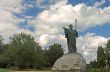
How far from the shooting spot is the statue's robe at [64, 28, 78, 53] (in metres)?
26.6

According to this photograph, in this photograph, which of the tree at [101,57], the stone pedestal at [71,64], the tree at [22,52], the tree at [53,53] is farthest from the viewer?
the tree at [53,53]

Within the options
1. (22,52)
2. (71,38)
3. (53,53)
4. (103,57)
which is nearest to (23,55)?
(22,52)

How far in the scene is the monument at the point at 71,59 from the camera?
2525 cm

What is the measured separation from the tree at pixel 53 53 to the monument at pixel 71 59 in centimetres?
→ 6751

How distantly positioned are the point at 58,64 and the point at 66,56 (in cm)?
95

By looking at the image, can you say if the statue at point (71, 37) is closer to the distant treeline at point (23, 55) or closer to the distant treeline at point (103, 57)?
the distant treeline at point (23, 55)

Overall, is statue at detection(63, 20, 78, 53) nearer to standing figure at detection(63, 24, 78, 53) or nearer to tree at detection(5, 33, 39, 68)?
standing figure at detection(63, 24, 78, 53)

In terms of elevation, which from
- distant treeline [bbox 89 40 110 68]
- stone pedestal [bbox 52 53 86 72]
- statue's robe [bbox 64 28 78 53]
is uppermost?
distant treeline [bbox 89 40 110 68]

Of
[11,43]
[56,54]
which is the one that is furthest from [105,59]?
[11,43]

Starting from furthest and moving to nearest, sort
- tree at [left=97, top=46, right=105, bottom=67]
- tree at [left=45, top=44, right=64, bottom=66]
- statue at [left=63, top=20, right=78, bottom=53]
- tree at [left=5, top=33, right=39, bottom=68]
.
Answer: tree at [left=45, top=44, right=64, bottom=66] → tree at [left=97, top=46, right=105, bottom=67] → tree at [left=5, top=33, right=39, bottom=68] → statue at [left=63, top=20, right=78, bottom=53]

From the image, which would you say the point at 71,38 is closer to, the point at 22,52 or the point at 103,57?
the point at 22,52

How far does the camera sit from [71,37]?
2688cm

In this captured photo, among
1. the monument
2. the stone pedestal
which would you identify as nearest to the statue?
the monument

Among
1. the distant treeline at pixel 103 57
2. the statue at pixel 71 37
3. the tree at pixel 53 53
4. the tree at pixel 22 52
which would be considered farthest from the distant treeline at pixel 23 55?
the statue at pixel 71 37
